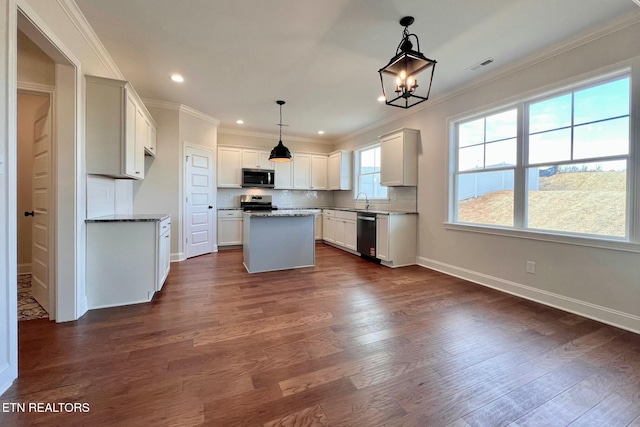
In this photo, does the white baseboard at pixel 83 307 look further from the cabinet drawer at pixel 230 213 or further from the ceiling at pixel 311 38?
the cabinet drawer at pixel 230 213

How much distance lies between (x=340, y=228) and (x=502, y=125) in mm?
3465

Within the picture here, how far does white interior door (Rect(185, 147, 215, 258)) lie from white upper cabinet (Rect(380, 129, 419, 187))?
3.59 m

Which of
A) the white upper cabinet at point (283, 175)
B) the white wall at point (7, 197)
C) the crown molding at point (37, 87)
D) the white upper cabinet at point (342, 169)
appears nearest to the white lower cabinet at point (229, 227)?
the white upper cabinet at point (283, 175)

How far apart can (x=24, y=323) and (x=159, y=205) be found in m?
Result: 2.54

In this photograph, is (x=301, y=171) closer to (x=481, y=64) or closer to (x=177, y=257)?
(x=177, y=257)

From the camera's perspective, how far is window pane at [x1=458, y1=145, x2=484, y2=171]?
11.8 feet

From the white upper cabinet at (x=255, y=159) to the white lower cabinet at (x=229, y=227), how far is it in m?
1.13

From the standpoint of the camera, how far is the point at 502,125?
11.0 feet

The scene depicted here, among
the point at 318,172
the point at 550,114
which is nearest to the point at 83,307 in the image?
the point at 550,114

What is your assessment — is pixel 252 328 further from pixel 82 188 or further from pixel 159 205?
pixel 159 205

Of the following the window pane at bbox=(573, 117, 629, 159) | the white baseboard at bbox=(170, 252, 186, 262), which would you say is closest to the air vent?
the window pane at bbox=(573, 117, 629, 159)

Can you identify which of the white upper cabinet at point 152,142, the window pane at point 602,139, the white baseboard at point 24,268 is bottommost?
the white baseboard at point 24,268

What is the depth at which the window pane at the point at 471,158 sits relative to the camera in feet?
11.8

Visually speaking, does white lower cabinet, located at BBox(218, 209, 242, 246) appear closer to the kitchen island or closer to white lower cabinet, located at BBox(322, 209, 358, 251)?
the kitchen island
